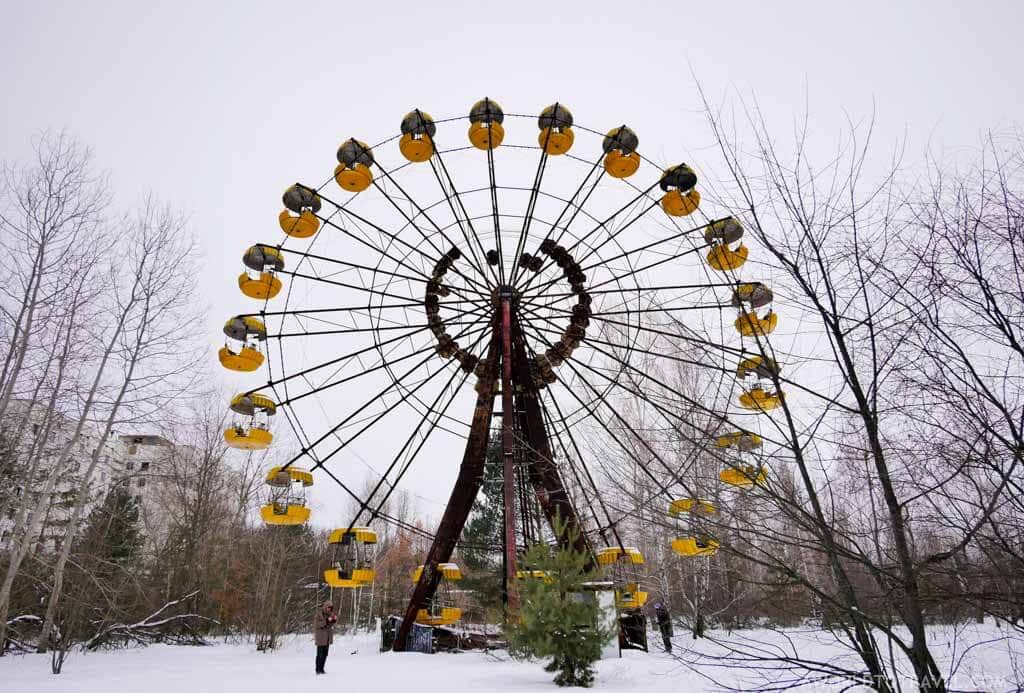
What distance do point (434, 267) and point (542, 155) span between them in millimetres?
3276

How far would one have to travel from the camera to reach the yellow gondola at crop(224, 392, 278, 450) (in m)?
11.8

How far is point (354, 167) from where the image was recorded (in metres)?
12.9

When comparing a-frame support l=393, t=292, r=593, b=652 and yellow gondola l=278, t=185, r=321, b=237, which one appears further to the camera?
yellow gondola l=278, t=185, r=321, b=237

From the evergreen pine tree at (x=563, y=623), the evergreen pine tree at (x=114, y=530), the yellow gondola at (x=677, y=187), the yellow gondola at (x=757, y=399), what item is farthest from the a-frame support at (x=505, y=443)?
the evergreen pine tree at (x=114, y=530)

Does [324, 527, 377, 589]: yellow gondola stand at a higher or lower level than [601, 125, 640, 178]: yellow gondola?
lower

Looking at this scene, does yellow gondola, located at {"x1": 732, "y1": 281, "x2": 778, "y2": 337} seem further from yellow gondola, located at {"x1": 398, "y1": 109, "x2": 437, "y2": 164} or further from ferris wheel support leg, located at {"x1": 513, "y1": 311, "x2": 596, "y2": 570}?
yellow gondola, located at {"x1": 398, "y1": 109, "x2": 437, "y2": 164}

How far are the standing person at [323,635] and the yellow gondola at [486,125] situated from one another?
9.51 m

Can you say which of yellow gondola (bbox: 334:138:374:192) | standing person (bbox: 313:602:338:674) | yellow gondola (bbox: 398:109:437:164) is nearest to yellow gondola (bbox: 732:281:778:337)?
yellow gondola (bbox: 398:109:437:164)

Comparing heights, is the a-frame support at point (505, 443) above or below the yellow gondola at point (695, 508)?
above

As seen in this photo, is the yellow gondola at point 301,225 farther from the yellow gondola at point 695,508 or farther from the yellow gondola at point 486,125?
the yellow gondola at point 695,508

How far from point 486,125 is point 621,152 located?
9.24ft

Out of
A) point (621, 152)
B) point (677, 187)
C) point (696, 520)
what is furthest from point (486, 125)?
point (696, 520)

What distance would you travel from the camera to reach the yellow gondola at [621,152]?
12312 mm

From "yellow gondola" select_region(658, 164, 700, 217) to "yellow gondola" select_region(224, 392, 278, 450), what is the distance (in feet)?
30.2
